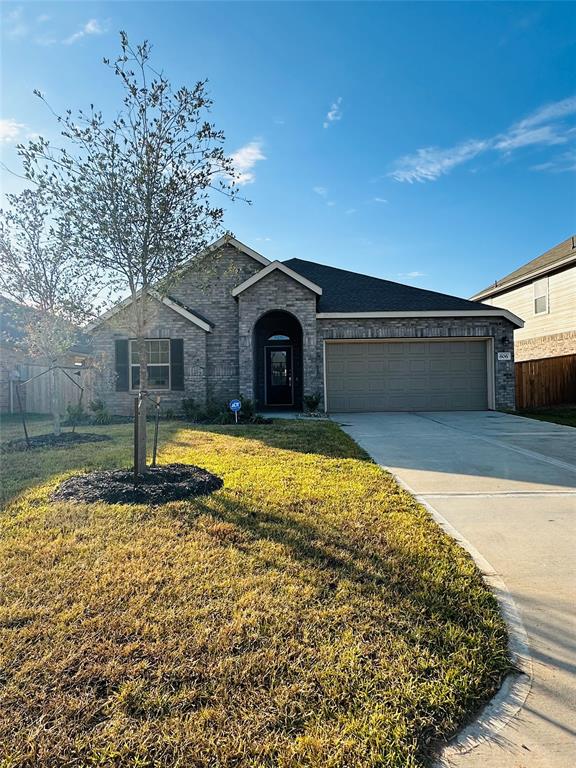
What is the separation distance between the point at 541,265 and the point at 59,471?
19.9 meters

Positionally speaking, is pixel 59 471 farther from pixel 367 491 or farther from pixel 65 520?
pixel 367 491

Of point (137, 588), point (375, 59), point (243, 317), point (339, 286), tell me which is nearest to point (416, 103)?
point (375, 59)

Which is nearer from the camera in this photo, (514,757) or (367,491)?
(514,757)

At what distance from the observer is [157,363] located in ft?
44.9

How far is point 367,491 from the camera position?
5.11 m

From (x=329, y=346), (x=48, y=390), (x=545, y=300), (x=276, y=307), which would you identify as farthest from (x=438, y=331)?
(x=48, y=390)

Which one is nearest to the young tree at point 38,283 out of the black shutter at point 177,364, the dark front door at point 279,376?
the black shutter at point 177,364

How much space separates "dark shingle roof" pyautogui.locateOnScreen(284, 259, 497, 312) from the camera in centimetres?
1399

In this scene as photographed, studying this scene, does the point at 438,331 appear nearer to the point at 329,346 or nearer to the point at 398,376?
the point at 398,376

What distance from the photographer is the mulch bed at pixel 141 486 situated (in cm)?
482

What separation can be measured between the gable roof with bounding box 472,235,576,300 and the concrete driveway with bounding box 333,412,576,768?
9.73 meters

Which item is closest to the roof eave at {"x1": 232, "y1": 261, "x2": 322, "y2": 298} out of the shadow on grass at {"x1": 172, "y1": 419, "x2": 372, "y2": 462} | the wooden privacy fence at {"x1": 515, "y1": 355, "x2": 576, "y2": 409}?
Answer: the shadow on grass at {"x1": 172, "y1": 419, "x2": 372, "y2": 462}

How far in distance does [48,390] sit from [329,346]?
10.8m

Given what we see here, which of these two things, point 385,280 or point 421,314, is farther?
point 385,280
